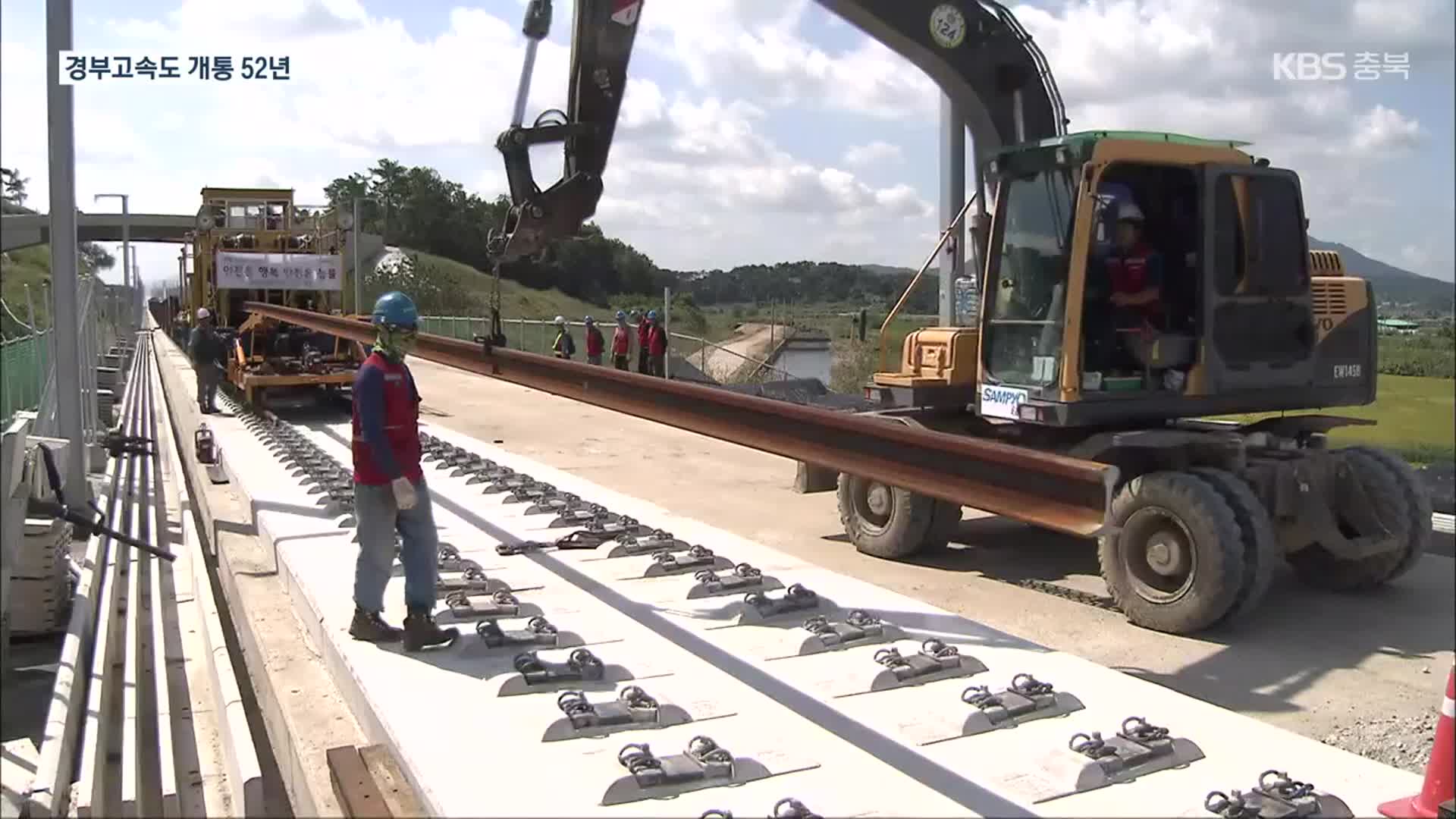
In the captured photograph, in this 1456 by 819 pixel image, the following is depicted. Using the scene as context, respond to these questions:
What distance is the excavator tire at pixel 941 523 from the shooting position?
970 centimetres

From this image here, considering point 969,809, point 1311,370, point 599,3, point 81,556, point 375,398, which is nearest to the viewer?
point 969,809

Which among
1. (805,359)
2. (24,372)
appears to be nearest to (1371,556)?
(24,372)

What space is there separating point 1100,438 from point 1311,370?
2.01 meters

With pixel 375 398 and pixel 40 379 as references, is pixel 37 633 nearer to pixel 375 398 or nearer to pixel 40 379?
pixel 40 379

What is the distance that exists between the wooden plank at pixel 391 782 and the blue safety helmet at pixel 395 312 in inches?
70.3

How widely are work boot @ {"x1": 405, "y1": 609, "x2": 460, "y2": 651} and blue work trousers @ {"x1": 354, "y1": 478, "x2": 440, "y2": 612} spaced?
0.03 metres

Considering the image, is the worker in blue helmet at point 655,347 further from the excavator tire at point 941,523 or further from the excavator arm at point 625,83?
the excavator tire at point 941,523

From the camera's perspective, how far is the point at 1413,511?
829cm

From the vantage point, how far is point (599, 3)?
1037 centimetres

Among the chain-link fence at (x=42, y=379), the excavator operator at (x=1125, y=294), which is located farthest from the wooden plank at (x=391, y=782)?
the excavator operator at (x=1125, y=294)

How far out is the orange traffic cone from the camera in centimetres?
373

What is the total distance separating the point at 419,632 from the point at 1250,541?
522 centimetres

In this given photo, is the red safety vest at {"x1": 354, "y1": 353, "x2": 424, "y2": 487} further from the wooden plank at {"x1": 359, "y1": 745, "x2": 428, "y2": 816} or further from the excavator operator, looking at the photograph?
the excavator operator

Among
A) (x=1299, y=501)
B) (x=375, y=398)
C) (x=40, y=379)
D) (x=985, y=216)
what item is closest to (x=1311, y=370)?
(x=1299, y=501)
